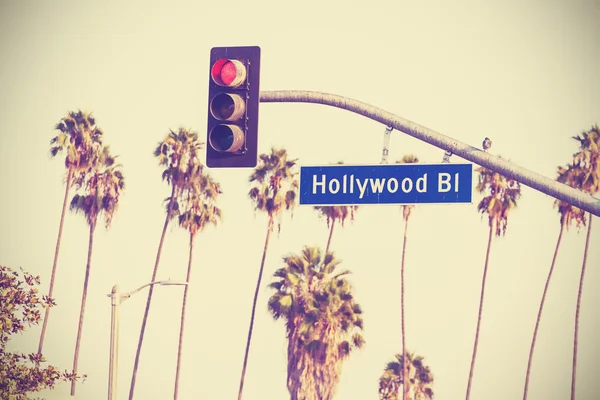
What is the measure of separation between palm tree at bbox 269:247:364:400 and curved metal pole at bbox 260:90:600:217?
135 ft

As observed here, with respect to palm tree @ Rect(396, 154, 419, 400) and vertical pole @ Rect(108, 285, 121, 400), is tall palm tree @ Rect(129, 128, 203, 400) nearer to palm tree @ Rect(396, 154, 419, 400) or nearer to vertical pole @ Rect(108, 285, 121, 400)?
palm tree @ Rect(396, 154, 419, 400)

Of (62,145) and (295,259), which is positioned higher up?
(62,145)

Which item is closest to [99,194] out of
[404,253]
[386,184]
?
[404,253]

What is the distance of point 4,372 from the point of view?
3812 centimetres

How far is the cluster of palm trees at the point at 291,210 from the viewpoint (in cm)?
5447

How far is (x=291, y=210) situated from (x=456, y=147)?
2206 inches

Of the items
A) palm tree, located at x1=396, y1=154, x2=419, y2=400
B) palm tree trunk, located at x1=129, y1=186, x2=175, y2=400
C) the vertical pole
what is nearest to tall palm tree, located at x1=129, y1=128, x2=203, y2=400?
palm tree trunk, located at x1=129, y1=186, x2=175, y2=400

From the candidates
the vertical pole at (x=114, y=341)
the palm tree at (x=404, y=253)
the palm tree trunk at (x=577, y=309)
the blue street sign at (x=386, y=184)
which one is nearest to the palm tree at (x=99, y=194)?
the palm tree at (x=404, y=253)

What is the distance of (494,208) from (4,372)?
3749 cm

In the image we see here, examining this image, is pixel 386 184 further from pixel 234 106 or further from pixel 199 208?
pixel 199 208

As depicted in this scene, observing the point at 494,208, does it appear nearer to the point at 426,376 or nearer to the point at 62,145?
the point at 426,376

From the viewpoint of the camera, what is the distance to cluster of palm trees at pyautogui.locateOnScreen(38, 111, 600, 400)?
2144 inches

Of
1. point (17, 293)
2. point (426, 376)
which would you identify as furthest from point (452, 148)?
point (426, 376)

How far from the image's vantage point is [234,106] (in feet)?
42.9
